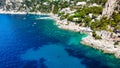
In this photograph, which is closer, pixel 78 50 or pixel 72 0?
pixel 78 50

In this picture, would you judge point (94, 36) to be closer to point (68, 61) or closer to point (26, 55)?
point (68, 61)

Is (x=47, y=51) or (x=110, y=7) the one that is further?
(x=110, y=7)

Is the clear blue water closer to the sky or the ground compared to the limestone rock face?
closer to the ground

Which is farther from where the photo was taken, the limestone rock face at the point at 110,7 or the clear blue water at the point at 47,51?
the limestone rock face at the point at 110,7

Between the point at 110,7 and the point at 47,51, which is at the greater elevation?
the point at 110,7

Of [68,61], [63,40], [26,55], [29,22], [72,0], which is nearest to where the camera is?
[68,61]

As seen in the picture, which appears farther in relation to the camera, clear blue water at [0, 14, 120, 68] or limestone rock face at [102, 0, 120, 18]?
limestone rock face at [102, 0, 120, 18]

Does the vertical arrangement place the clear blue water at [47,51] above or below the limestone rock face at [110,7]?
below

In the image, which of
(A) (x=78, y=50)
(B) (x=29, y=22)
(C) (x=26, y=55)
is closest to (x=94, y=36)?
(A) (x=78, y=50)
